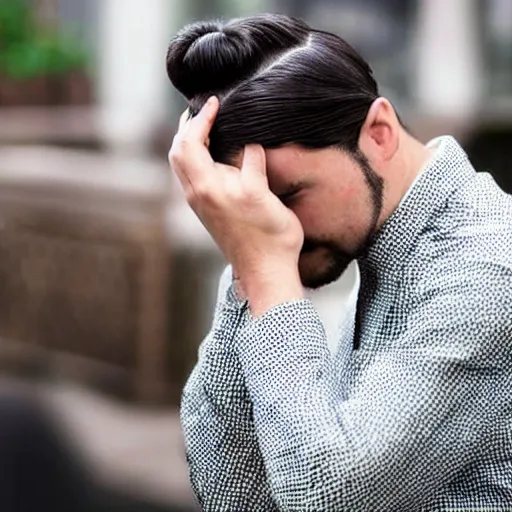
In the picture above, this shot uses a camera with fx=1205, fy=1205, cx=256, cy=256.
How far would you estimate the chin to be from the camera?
4.78ft

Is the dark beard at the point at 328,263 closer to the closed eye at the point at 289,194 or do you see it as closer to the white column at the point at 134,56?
the closed eye at the point at 289,194

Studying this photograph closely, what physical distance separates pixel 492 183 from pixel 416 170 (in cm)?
10

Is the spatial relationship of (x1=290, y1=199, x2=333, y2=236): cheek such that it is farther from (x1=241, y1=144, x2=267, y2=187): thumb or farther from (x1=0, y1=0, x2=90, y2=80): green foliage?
(x1=0, y1=0, x2=90, y2=80): green foliage

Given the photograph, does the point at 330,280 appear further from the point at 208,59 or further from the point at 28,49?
the point at 28,49

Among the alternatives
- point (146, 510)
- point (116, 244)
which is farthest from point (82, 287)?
point (146, 510)

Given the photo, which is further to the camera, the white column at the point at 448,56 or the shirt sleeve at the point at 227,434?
the white column at the point at 448,56

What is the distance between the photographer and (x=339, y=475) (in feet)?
4.16

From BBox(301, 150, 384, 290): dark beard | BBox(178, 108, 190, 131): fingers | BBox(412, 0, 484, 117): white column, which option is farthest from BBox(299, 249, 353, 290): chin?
BBox(412, 0, 484, 117): white column

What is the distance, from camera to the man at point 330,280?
1.29 meters

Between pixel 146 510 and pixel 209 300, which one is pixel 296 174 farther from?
pixel 209 300

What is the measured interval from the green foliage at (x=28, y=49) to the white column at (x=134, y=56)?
33 centimetres

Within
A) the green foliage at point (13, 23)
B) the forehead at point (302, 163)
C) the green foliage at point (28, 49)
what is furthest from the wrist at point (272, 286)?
the green foliage at point (13, 23)

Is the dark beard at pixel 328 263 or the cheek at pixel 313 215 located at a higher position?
the cheek at pixel 313 215

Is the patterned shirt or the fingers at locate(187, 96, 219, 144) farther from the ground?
the fingers at locate(187, 96, 219, 144)
